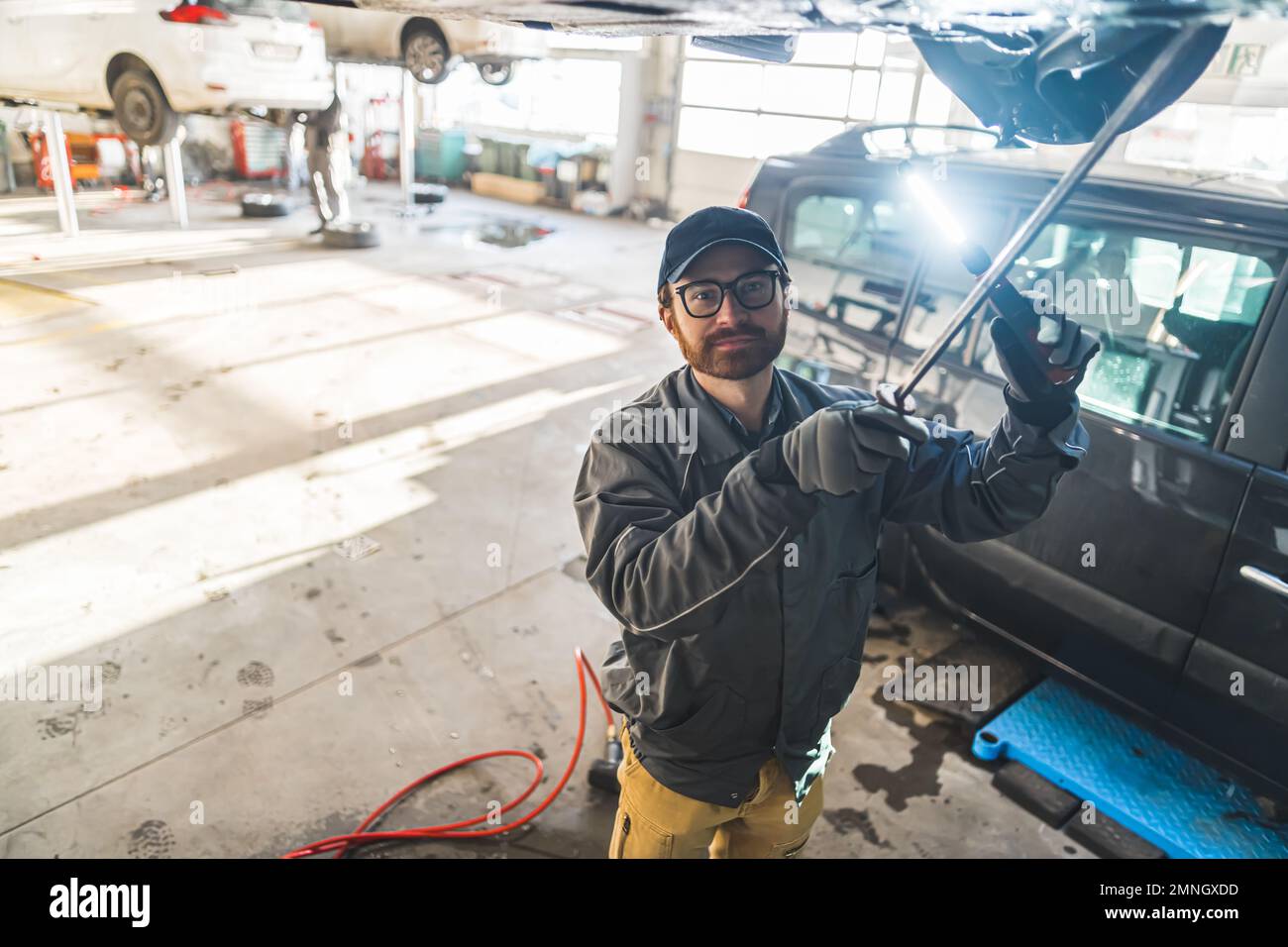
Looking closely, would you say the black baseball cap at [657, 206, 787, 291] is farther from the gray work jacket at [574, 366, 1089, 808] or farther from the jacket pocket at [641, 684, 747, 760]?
the jacket pocket at [641, 684, 747, 760]

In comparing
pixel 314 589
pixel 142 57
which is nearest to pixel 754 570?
pixel 314 589

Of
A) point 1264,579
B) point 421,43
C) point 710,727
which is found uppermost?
point 421,43

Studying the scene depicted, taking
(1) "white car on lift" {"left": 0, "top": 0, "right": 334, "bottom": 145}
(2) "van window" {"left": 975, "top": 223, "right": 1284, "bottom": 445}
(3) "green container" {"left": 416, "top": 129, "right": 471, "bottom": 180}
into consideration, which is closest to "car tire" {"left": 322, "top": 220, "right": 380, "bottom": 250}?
(1) "white car on lift" {"left": 0, "top": 0, "right": 334, "bottom": 145}

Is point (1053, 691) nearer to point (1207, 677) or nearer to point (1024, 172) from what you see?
point (1207, 677)

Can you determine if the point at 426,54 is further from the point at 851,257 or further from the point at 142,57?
Answer: the point at 851,257

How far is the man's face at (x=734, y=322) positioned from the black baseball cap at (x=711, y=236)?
0.05 feet

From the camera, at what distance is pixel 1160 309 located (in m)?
2.54

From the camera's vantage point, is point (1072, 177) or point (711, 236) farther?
point (711, 236)

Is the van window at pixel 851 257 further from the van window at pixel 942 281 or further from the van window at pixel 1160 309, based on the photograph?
the van window at pixel 1160 309

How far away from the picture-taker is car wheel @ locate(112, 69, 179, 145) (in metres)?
6.58

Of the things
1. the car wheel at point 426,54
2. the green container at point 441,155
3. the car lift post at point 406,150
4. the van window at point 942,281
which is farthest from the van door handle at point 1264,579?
the green container at point 441,155

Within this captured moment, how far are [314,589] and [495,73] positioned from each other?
8008mm
